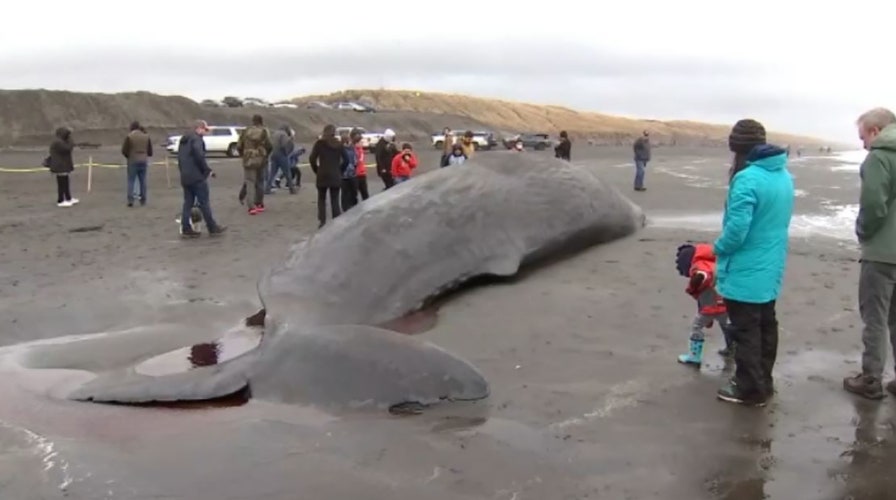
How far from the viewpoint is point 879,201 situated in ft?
19.0

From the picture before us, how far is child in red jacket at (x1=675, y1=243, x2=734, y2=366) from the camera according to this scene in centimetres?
641

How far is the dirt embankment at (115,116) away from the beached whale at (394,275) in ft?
161

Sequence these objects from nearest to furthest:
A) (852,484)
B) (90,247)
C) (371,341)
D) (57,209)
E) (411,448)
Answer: (852,484) → (411,448) → (371,341) → (90,247) → (57,209)

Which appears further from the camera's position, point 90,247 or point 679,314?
point 90,247

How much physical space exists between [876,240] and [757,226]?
0.95m

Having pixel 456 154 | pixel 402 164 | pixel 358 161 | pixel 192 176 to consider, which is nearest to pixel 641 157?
pixel 456 154

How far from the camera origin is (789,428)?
5.25m

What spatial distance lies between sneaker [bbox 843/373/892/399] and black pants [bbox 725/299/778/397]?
0.57m

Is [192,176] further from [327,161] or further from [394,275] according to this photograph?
[394,275]

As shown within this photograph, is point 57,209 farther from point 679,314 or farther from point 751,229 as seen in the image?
point 751,229

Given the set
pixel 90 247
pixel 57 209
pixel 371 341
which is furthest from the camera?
pixel 57 209

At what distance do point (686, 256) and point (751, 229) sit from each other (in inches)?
38.5

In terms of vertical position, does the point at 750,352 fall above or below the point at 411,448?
above

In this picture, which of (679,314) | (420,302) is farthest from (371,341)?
(679,314)
